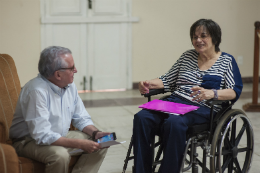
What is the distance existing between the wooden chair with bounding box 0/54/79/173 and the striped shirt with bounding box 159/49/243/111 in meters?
0.86

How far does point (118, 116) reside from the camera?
4098 millimetres

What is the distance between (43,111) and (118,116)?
228 cm

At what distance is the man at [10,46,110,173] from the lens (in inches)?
71.7

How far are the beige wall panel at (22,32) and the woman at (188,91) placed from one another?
3087mm

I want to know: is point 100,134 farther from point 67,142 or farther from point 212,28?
point 212,28

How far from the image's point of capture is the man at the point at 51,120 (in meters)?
1.82

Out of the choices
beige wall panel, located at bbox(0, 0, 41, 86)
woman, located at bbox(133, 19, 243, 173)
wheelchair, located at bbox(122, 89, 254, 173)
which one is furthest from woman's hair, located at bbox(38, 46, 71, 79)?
beige wall panel, located at bbox(0, 0, 41, 86)

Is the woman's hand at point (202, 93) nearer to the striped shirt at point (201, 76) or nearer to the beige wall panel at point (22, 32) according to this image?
the striped shirt at point (201, 76)

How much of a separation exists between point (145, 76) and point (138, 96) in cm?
58

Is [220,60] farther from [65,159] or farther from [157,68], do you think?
[157,68]

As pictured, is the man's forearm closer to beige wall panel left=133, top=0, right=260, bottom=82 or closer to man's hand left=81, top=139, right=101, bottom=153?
man's hand left=81, top=139, right=101, bottom=153

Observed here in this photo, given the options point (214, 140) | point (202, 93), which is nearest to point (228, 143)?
point (214, 140)

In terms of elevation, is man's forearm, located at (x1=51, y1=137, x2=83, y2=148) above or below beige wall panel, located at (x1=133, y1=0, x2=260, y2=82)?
below

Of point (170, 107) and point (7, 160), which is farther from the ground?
point (170, 107)
